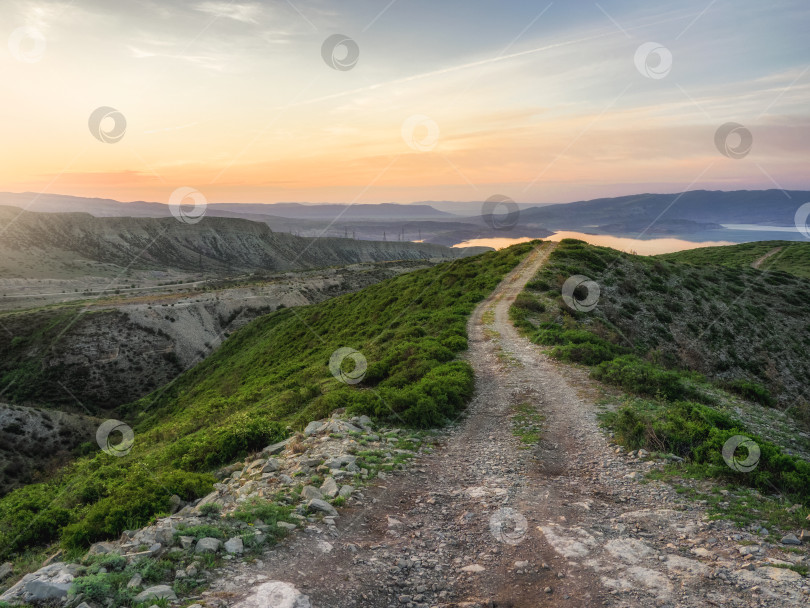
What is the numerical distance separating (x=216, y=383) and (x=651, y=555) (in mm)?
40422

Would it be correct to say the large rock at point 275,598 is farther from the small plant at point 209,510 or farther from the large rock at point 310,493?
the large rock at point 310,493

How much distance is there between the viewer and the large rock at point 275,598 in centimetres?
522

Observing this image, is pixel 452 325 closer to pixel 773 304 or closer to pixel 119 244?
pixel 773 304

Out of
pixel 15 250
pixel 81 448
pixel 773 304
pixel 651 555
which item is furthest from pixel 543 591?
pixel 15 250

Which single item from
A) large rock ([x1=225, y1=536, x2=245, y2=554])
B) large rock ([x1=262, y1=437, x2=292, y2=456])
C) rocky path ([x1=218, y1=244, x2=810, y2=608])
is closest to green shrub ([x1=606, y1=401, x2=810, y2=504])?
rocky path ([x1=218, y1=244, x2=810, y2=608])

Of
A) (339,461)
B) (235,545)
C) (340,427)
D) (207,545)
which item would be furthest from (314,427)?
(207,545)
